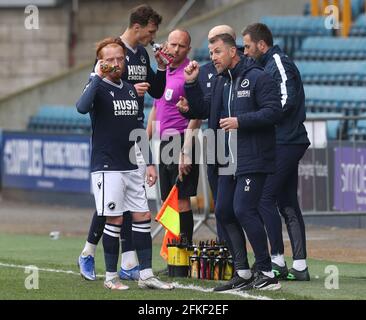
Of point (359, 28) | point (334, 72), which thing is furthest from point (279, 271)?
point (359, 28)

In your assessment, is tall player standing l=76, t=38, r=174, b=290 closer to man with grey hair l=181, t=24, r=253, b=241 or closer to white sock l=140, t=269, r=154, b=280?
white sock l=140, t=269, r=154, b=280

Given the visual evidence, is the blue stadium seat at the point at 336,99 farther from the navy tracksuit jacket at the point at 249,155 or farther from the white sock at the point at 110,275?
the white sock at the point at 110,275

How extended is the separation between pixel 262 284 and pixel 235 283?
0.75 feet

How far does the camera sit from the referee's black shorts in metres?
12.9

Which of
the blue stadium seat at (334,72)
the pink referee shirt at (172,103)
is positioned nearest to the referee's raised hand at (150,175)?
the pink referee shirt at (172,103)

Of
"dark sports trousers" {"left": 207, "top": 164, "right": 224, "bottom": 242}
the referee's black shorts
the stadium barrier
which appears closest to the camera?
"dark sports trousers" {"left": 207, "top": 164, "right": 224, "bottom": 242}

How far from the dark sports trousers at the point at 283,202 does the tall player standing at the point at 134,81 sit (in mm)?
1187

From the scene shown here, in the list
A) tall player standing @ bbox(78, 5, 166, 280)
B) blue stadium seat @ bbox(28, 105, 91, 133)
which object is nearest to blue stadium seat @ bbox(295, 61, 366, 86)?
blue stadium seat @ bbox(28, 105, 91, 133)

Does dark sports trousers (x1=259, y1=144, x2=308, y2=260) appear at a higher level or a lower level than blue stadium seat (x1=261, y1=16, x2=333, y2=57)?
lower

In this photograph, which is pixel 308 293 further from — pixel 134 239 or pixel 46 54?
pixel 46 54

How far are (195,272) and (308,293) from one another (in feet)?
4.83

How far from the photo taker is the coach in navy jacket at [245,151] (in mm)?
11047

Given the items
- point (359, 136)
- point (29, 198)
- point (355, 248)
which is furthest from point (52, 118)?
point (355, 248)

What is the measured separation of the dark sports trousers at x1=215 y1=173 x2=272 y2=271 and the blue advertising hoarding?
11312 mm
